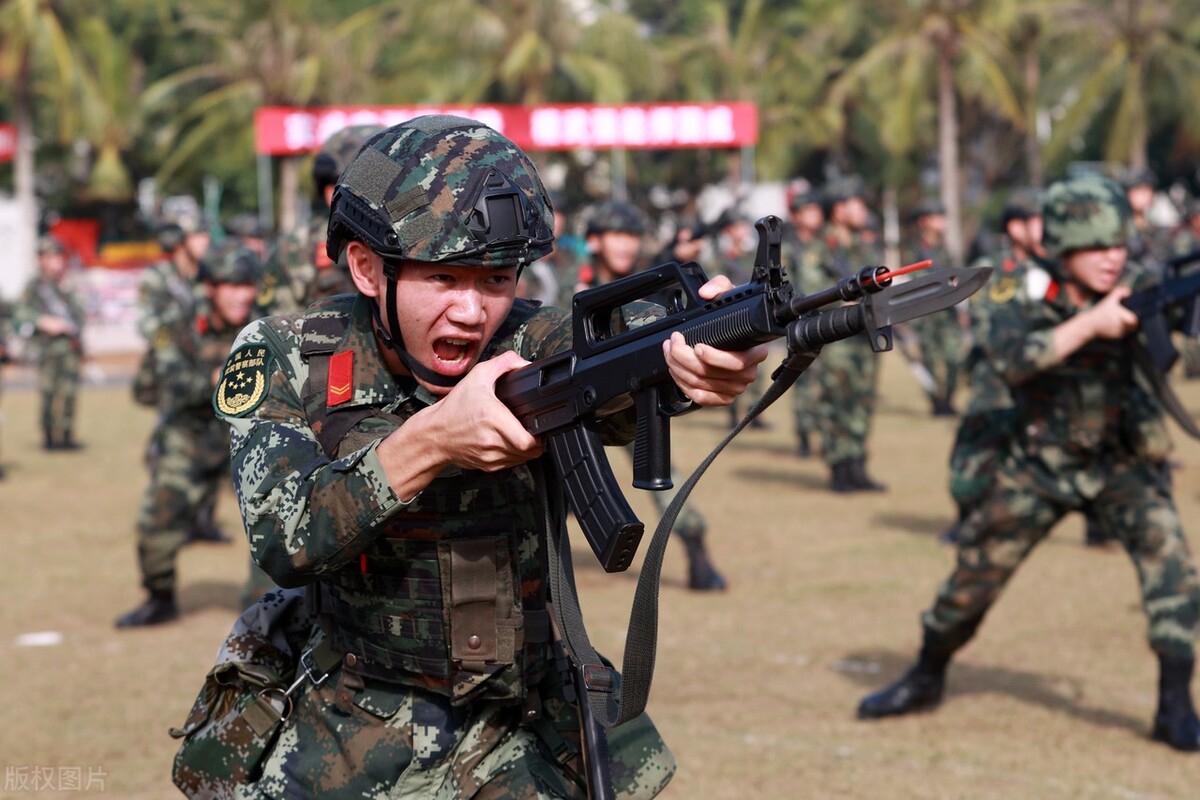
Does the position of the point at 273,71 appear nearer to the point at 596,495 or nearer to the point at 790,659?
the point at 790,659

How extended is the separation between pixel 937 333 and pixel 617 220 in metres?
7.54

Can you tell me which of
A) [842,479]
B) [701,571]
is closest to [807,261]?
[842,479]

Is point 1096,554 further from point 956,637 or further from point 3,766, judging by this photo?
point 3,766

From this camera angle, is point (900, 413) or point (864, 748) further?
point (900, 413)

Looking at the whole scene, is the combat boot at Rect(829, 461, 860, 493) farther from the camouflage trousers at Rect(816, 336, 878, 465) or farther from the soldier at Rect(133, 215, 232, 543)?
the soldier at Rect(133, 215, 232, 543)

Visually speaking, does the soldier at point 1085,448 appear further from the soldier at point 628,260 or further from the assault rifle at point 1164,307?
the soldier at point 628,260

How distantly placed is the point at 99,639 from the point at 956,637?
451 centimetres

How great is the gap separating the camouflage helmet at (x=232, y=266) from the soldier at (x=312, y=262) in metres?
1.35

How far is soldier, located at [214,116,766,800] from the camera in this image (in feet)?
9.25

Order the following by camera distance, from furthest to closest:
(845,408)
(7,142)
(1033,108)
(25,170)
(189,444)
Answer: (7,142)
(1033,108)
(25,170)
(845,408)
(189,444)

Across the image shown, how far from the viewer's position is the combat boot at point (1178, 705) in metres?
5.78

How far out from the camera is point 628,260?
9.26 metres

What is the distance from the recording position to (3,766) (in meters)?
6.11

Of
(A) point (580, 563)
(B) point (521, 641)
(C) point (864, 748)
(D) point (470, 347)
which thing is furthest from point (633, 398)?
(A) point (580, 563)
